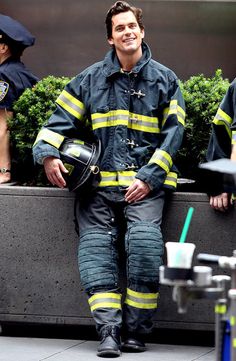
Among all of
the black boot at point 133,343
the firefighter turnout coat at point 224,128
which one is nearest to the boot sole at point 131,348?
the black boot at point 133,343

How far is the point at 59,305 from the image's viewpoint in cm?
744

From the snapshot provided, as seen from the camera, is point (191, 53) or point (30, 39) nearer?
point (30, 39)

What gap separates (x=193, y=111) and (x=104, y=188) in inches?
36.0

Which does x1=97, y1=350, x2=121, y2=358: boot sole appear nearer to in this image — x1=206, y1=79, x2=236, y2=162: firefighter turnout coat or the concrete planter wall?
the concrete planter wall

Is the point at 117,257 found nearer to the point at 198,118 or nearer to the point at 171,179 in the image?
the point at 171,179

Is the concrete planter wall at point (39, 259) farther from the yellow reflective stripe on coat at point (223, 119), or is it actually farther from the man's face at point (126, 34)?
the man's face at point (126, 34)

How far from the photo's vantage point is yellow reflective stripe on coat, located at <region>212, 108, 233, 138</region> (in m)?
7.11

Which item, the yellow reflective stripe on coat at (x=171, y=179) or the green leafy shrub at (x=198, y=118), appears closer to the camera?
the yellow reflective stripe on coat at (x=171, y=179)

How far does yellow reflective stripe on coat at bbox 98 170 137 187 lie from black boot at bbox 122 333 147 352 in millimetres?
946

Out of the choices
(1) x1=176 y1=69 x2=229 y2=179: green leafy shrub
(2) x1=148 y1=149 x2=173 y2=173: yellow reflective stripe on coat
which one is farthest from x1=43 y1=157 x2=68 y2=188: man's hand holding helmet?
(1) x1=176 y1=69 x2=229 y2=179: green leafy shrub

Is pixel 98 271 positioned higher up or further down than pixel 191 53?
further down

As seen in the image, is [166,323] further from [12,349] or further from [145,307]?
[12,349]

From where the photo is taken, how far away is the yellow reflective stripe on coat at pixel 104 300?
22.8 feet

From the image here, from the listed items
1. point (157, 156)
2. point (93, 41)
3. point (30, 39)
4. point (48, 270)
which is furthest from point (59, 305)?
point (93, 41)
